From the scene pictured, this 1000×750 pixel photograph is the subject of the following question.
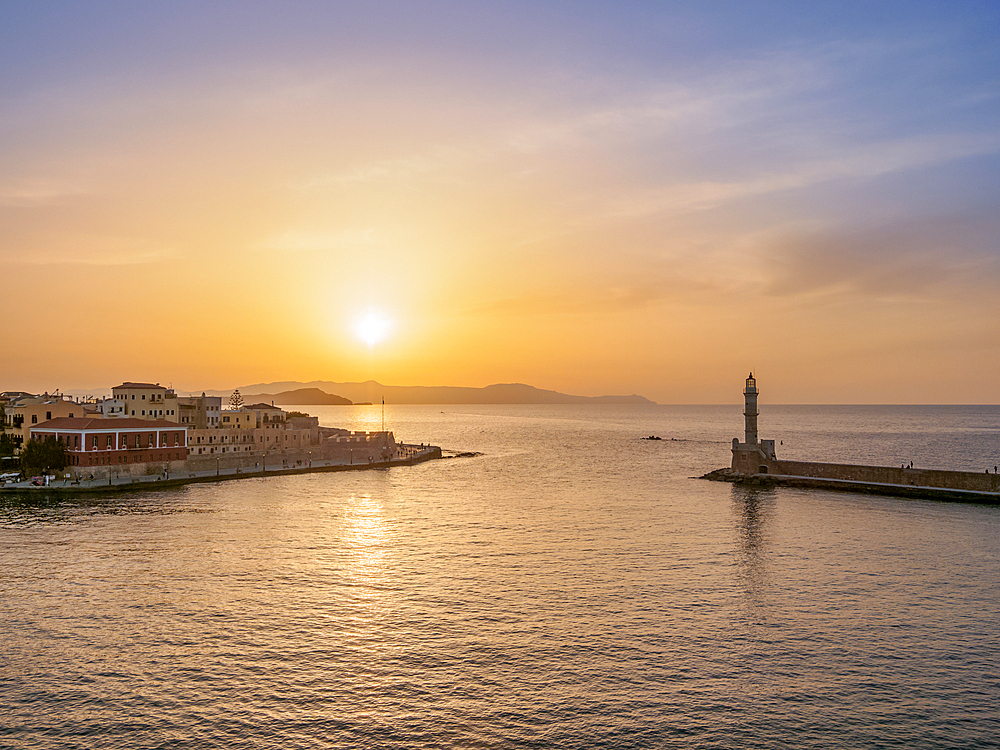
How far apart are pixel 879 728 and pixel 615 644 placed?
10.9 m

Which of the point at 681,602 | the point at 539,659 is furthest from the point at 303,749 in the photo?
the point at 681,602

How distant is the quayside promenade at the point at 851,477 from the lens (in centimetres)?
7100

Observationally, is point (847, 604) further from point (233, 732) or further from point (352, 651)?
point (233, 732)

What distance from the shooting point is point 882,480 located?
3140 inches

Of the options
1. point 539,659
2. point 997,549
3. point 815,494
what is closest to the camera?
point 539,659

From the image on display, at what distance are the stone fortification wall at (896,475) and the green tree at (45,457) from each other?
93092mm

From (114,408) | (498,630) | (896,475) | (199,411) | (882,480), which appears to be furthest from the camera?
(199,411)

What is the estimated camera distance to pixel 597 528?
199 feet

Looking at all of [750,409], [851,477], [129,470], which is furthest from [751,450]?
[129,470]

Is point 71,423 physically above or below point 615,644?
above

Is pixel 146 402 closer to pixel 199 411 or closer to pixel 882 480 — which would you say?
pixel 199 411

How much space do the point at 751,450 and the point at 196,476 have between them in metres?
78.3

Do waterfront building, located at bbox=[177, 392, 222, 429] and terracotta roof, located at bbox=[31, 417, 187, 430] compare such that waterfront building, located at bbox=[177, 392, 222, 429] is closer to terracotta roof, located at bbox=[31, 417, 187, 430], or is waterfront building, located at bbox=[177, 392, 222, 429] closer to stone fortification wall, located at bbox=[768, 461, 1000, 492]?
terracotta roof, located at bbox=[31, 417, 187, 430]

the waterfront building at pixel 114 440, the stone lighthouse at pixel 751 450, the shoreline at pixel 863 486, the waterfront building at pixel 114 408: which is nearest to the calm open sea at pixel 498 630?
the shoreline at pixel 863 486
